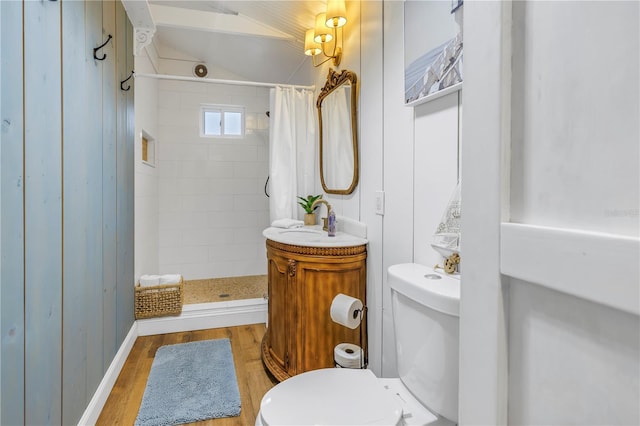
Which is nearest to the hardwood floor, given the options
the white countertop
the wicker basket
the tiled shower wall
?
the wicker basket

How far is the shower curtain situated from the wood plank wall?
112 cm

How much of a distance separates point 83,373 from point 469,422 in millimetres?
1673

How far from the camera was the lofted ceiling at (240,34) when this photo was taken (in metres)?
2.76

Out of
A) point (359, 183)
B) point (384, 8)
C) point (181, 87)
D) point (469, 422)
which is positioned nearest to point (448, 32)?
point (384, 8)

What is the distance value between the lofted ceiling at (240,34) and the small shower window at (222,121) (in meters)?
0.44

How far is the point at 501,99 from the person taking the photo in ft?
1.65

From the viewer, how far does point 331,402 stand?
1.06 metres

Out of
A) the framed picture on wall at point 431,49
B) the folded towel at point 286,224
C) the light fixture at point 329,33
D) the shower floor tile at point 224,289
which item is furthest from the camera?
the shower floor tile at point 224,289

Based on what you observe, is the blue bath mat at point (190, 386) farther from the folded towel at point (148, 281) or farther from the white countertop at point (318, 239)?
the white countertop at point (318, 239)

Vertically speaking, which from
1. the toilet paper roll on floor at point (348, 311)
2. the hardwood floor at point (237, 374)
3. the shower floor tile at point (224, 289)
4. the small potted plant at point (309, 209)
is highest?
the small potted plant at point (309, 209)

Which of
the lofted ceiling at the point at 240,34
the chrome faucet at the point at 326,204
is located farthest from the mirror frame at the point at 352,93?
the lofted ceiling at the point at 240,34

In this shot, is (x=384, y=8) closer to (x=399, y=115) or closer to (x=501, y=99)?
(x=399, y=115)

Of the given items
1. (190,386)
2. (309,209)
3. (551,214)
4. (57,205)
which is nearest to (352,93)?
(309,209)

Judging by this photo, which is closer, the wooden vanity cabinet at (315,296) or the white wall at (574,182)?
the white wall at (574,182)
